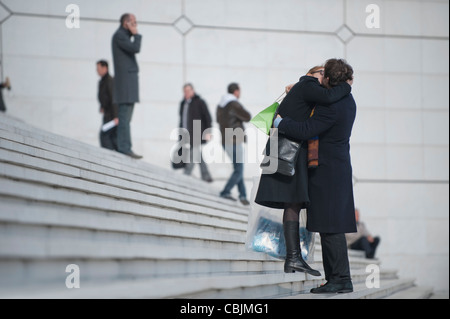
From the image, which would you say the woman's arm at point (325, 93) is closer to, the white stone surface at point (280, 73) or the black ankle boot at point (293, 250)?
the black ankle boot at point (293, 250)

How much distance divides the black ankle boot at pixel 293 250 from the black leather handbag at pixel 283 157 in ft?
1.13

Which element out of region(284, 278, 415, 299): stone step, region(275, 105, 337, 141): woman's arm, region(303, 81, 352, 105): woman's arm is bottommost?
region(284, 278, 415, 299): stone step

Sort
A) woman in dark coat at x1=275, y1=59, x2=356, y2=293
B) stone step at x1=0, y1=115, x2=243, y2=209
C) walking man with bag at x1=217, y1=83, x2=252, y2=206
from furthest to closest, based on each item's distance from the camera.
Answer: walking man with bag at x1=217, y1=83, x2=252, y2=206 < stone step at x1=0, y1=115, x2=243, y2=209 < woman in dark coat at x1=275, y1=59, x2=356, y2=293

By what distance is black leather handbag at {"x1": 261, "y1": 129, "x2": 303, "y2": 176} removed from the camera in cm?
445

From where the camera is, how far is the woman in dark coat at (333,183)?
4.39 metres

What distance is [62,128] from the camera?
37.7ft

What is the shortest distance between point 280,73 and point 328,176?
Answer: 8.25m

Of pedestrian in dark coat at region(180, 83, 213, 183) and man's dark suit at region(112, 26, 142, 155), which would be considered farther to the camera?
pedestrian in dark coat at region(180, 83, 213, 183)

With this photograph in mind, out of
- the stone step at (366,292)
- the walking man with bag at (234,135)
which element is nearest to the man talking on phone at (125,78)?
the walking man with bag at (234,135)

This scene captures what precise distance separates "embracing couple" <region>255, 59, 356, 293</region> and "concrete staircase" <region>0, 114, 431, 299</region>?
269mm

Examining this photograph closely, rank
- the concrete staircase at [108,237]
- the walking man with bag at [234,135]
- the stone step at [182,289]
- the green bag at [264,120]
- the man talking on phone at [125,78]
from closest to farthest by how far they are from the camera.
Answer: the stone step at [182,289] < the concrete staircase at [108,237] < the green bag at [264,120] < the man talking on phone at [125,78] < the walking man with bag at [234,135]

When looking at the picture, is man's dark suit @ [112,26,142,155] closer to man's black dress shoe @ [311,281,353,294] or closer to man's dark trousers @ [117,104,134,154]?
man's dark trousers @ [117,104,134,154]

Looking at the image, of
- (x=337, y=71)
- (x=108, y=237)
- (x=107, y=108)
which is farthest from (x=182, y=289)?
(x=107, y=108)

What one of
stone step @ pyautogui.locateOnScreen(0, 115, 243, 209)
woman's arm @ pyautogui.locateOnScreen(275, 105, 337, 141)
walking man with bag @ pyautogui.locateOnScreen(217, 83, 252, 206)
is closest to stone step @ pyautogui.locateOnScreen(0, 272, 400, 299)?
woman's arm @ pyautogui.locateOnScreen(275, 105, 337, 141)
